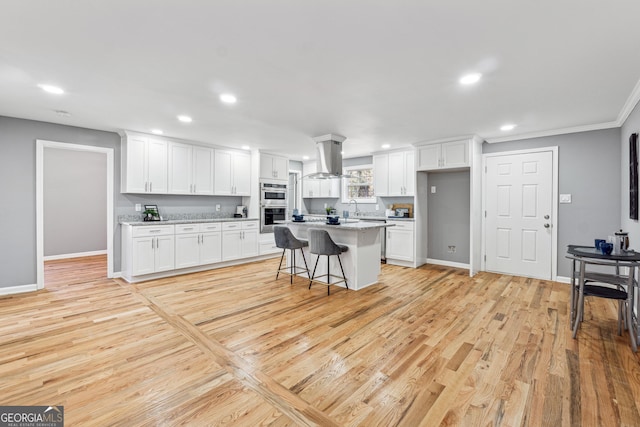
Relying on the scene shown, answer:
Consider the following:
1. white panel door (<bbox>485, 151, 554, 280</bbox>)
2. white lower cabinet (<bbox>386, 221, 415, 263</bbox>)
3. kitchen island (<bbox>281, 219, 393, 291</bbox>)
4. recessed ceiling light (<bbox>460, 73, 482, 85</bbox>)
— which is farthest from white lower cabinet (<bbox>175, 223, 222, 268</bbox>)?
white panel door (<bbox>485, 151, 554, 280</bbox>)

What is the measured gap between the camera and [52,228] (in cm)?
642

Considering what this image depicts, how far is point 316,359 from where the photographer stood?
2328 millimetres

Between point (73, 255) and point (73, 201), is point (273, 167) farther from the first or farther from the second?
point (73, 255)

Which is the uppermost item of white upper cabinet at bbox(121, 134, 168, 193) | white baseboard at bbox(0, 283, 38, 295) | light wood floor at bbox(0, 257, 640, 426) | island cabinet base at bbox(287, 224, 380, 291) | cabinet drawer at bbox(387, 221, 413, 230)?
white upper cabinet at bbox(121, 134, 168, 193)

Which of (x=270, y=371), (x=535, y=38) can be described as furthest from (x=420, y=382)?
(x=535, y=38)

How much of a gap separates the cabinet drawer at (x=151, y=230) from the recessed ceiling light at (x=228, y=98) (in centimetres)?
259

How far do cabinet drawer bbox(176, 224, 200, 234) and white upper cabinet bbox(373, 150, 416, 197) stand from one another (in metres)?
3.76

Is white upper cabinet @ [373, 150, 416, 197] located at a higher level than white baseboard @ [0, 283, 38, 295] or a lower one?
higher

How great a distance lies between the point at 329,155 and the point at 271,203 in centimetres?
224

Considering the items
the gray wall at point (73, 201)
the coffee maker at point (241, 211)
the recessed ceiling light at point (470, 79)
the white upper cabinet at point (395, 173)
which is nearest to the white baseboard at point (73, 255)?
the gray wall at point (73, 201)

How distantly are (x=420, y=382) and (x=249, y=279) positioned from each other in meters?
3.30

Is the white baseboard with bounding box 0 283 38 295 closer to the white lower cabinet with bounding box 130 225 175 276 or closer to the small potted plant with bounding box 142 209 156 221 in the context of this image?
the white lower cabinet with bounding box 130 225 175 276

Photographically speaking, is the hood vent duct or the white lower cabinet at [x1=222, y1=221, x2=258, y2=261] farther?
the white lower cabinet at [x1=222, y1=221, x2=258, y2=261]

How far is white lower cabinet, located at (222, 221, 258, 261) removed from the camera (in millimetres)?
5656
